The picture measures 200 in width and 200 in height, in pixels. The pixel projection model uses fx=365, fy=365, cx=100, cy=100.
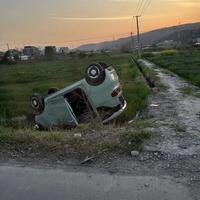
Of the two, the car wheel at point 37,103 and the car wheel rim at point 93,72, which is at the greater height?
the car wheel rim at point 93,72

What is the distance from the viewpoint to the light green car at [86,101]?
24.2 ft

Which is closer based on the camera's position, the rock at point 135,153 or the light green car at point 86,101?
the rock at point 135,153

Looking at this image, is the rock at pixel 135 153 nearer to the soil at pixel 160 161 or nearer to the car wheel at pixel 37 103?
the soil at pixel 160 161

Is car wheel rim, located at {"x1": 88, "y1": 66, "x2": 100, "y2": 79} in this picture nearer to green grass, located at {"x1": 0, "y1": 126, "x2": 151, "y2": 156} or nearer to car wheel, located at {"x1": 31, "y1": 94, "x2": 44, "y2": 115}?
car wheel, located at {"x1": 31, "y1": 94, "x2": 44, "y2": 115}

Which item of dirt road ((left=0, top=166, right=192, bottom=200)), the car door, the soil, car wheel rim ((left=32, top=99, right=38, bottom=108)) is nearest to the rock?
the soil

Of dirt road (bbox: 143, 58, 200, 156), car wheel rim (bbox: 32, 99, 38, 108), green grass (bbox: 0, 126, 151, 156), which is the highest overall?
car wheel rim (bbox: 32, 99, 38, 108)

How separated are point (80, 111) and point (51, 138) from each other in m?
2.71

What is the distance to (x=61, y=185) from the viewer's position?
13.0 ft

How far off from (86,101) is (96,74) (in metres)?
0.67

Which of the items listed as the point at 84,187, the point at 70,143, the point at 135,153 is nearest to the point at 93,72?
the point at 70,143

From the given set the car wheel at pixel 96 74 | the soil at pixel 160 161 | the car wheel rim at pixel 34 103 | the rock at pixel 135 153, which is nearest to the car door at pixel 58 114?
the car wheel rim at pixel 34 103

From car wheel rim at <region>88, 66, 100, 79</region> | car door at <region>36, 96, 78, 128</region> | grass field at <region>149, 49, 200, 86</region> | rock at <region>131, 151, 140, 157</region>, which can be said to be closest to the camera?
rock at <region>131, 151, 140, 157</region>

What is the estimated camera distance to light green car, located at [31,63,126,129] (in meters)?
7.39

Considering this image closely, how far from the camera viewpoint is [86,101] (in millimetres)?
7645
